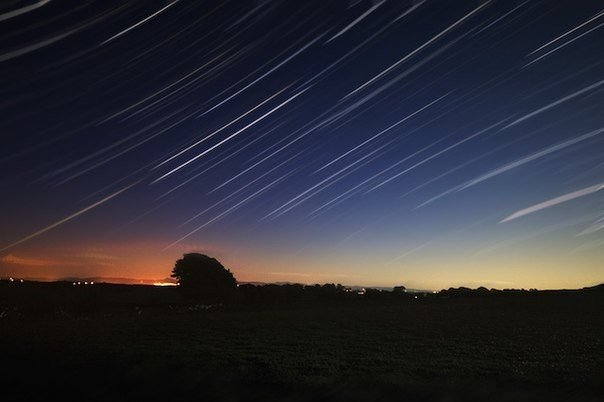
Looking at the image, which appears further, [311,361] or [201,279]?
[201,279]

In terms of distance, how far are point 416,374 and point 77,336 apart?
21258mm

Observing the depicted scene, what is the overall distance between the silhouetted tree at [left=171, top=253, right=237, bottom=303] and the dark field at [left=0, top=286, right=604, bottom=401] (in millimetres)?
33528

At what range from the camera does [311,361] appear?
20016 mm

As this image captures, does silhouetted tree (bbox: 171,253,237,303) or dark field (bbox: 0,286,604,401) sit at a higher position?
silhouetted tree (bbox: 171,253,237,303)

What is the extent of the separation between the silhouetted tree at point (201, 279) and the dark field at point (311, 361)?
33528 mm

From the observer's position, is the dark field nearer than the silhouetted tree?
Yes

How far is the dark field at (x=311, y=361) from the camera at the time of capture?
15.2m

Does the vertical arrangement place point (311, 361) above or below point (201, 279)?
below

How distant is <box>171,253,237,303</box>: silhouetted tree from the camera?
68625 mm

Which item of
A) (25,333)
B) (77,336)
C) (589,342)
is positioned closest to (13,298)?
(25,333)

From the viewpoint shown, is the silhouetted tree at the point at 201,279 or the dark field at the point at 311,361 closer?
the dark field at the point at 311,361

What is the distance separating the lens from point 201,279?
6944 centimetres

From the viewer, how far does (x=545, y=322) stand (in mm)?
34438

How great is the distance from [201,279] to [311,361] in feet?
170
